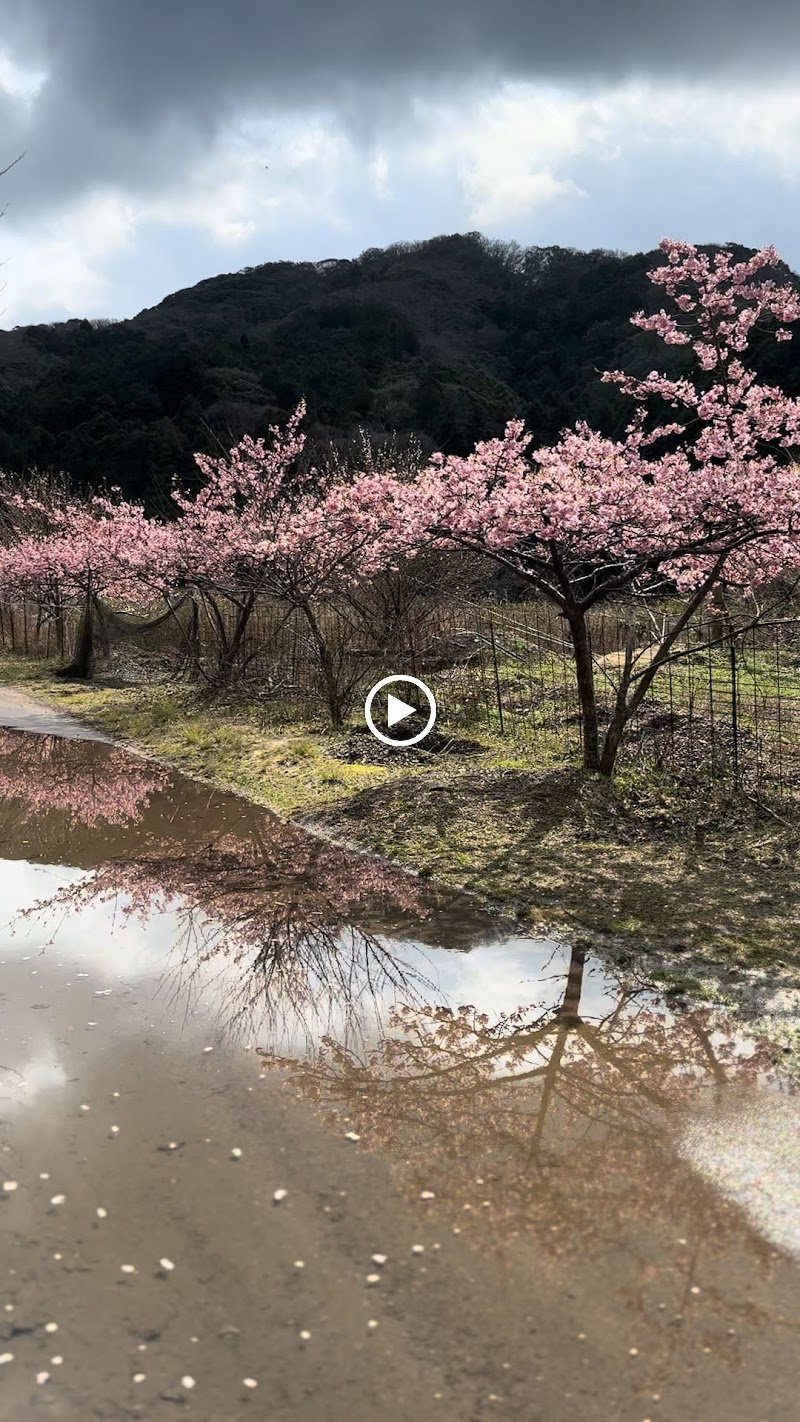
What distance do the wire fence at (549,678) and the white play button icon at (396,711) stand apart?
0.37 m

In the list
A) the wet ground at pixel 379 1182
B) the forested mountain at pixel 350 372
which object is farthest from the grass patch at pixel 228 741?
the forested mountain at pixel 350 372

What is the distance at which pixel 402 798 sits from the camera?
26.9 ft

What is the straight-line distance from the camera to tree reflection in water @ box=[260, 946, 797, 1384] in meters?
2.89

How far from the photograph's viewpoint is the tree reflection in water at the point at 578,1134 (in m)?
2.89

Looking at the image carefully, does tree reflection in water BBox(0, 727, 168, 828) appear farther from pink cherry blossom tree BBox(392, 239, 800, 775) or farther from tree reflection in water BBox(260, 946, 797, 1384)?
tree reflection in water BBox(260, 946, 797, 1384)

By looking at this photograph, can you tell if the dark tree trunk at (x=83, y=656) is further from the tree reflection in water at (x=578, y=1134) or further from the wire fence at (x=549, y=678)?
the tree reflection in water at (x=578, y=1134)

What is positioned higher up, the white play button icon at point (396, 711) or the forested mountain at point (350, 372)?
the forested mountain at point (350, 372)

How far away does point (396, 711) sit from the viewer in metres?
11.3

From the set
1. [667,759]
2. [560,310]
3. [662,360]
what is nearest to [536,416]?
[662,360]

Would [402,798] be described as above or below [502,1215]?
Answer: above

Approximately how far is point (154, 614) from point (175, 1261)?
21118 mm

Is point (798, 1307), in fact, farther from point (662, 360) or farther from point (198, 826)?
point (662, 360)

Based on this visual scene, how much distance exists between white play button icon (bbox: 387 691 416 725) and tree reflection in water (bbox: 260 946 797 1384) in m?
6.32

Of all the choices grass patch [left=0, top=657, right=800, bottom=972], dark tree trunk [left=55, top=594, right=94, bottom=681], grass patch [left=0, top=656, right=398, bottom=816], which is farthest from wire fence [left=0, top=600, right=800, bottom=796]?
dark tree trunk [left=55, top=594, right=94, bottom=681]
